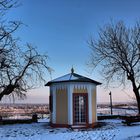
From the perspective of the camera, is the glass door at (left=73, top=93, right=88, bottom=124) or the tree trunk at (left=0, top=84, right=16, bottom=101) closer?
the glass door at (left=73, top=93, right=88, bottom=124)

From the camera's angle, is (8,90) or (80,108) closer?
(80,108)

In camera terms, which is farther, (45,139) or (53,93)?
(53,93)

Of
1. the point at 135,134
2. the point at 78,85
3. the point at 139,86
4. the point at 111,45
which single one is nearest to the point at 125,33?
the point at 111,45

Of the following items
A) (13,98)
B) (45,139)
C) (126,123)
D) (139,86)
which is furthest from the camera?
(139,86)

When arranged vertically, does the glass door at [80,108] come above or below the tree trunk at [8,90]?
below

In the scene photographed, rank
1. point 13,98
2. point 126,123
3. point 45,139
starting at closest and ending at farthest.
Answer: point 45,139
point 126,123
point 13,98

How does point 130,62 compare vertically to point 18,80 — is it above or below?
above

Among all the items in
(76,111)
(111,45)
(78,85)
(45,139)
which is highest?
(111,45)

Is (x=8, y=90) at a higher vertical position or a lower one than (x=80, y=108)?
higher

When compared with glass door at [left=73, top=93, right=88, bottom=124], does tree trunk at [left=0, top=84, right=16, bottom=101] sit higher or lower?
higher

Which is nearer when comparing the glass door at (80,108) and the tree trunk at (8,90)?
the glass door at (80,108)

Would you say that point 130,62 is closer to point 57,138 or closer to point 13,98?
point 13,98

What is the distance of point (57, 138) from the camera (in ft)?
59.5

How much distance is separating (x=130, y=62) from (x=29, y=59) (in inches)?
411
